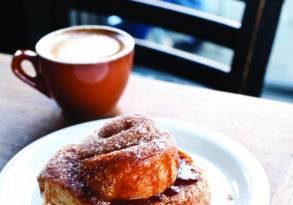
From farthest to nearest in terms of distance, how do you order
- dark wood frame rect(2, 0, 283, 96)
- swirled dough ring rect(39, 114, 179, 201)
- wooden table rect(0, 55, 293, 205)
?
1. dark wood frame rect(2, 0, 283, 96)
2. wooden table rect(0, 55, 293, 205)
3. swirled dough ring rect(39, 114, 179, 201)

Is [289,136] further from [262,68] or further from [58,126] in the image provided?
[58,126]

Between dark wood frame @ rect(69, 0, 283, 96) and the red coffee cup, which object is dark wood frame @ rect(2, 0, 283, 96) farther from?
the red coffee cup

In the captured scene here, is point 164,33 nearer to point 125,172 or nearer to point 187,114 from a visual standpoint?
point 187,114

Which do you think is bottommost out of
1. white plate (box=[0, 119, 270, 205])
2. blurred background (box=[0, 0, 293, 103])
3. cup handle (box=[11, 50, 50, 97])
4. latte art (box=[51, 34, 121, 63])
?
blurred background (box=[0, 0, 293, 103])

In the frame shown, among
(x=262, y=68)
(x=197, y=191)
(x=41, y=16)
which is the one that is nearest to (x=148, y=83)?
(x=262, y=68)

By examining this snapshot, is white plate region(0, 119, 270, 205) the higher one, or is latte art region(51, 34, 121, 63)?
latte art region(51, 34, 121, 63)

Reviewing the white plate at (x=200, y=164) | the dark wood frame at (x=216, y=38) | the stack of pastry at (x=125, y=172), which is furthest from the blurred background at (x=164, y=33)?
the stack of pastry at (x=125, y=172)

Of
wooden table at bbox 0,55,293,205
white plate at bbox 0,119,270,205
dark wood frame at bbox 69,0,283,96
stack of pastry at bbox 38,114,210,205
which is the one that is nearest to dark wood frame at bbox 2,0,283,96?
dark wood frame at bbox 69,0,283,96
